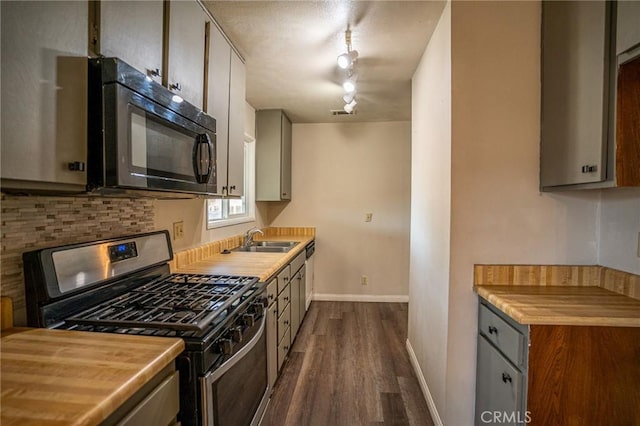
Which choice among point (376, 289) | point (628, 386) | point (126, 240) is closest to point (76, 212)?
point (126, 240)

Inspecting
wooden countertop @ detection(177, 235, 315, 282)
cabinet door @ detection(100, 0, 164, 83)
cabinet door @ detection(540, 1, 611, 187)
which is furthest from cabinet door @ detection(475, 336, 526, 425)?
cabinet door @ detection(100, 0, 164, 83)

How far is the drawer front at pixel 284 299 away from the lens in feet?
7.55

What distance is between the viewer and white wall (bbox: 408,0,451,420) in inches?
67.7

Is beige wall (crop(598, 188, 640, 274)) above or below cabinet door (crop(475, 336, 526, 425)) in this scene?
above

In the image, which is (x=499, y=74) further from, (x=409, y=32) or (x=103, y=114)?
(x=103, y=114)

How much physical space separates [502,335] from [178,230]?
6.34ft

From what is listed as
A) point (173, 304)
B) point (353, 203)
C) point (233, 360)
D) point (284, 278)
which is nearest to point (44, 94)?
point (173, 304)

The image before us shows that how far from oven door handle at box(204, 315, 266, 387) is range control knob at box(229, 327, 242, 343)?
6cm

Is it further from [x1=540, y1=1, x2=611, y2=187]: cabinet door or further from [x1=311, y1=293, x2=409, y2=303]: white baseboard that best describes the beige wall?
[x1=311, y1=293, x2=409, y2=303]: white baseboard

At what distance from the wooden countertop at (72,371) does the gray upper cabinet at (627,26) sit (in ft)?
6.31

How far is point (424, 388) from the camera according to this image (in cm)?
214

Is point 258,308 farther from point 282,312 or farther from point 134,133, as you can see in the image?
point 134,133

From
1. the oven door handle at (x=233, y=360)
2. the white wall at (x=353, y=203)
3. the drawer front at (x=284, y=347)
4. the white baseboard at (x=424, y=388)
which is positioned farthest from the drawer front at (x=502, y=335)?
the white wall at (x=353, y=203)

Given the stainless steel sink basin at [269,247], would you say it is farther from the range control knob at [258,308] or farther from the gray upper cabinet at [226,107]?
the range control knob at [258,308]
